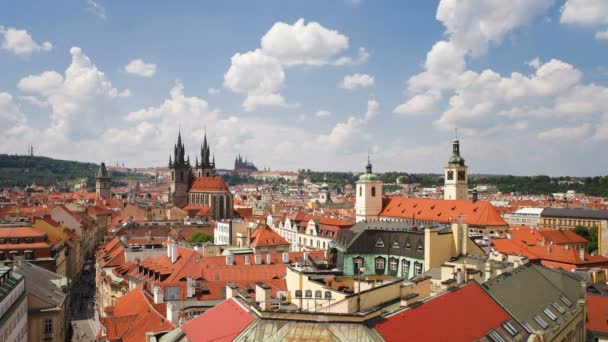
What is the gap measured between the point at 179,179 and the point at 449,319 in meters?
151

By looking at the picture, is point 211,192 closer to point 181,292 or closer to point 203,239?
point 203,239

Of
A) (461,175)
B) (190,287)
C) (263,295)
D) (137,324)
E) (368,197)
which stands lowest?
(137,324)

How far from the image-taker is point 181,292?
42.1 m

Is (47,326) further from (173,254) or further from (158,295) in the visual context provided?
(173,254)

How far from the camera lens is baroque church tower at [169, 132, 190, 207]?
548ft

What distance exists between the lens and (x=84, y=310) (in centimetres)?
6812

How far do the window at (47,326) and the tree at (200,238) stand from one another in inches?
2012

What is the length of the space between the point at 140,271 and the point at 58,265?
61.6 ft

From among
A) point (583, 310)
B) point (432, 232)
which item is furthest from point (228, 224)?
point (583, 310)

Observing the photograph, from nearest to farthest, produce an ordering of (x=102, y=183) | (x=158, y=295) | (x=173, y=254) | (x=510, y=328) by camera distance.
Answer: (x=510, y=328), (x=158, y=295), (x=173, y=254), (x=102, y=183)

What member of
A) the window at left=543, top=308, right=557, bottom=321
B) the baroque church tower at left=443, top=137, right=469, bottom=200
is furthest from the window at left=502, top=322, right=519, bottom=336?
the baroque church tower at left=443, top=137, right=469, bottom=200

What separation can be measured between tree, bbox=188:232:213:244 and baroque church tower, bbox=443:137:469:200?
4851 centimetres

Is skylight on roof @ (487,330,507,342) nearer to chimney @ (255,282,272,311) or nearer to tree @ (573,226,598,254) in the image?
chimney @ (255,282,272,311)

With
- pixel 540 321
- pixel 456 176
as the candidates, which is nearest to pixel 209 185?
pixel 456 176
